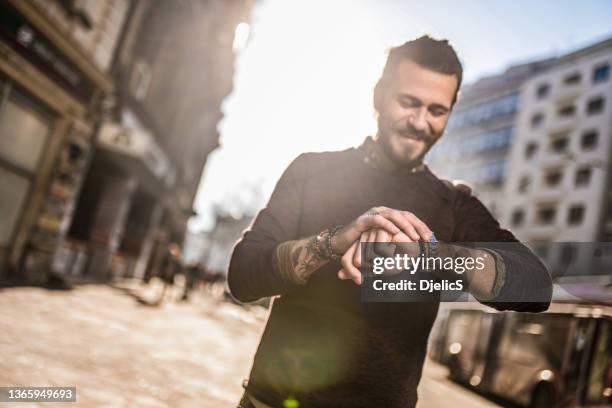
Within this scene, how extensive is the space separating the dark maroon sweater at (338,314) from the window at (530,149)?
1572 inches

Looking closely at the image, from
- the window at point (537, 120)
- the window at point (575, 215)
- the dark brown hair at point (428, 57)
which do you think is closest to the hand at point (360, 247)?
the dark brown hair at point (428, 57)

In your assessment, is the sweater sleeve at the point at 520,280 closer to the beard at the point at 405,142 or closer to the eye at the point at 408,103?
the beard at the point at 405,142


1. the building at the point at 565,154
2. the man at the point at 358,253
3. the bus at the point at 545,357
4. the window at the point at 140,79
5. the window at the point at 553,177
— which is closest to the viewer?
the man at the point at 358,253

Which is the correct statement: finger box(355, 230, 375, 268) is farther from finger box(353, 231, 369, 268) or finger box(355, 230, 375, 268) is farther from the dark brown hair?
the dark brown hair

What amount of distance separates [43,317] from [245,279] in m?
6.16

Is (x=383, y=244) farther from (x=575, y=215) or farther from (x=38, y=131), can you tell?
(x=575, y=215)

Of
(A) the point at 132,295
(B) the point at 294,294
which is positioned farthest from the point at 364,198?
(A) the point at 132,295

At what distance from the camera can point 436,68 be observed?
1571 millimetres

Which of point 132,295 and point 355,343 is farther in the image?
point 132,295

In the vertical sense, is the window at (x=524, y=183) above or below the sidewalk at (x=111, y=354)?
above

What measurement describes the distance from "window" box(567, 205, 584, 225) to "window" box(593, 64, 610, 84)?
915 cm

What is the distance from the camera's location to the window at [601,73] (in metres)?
32.6

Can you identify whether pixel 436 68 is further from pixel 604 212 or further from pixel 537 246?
pixel 604 212

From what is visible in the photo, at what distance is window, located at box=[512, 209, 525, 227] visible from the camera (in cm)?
3669
